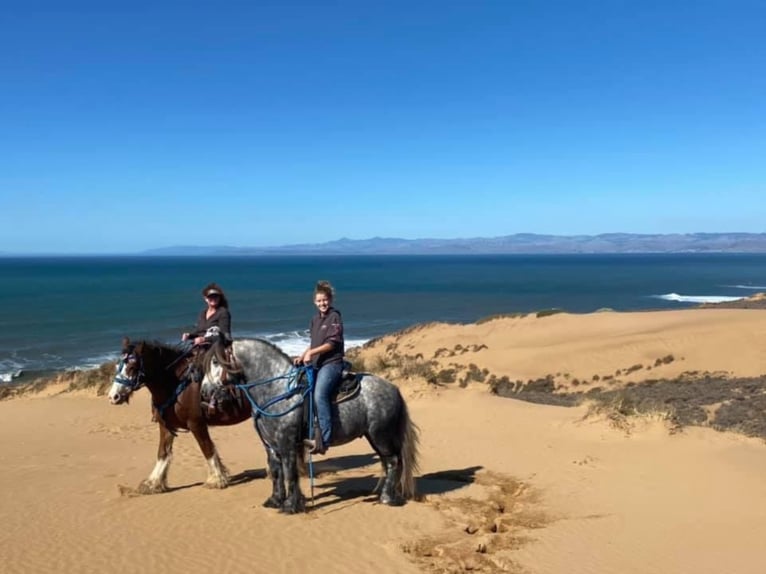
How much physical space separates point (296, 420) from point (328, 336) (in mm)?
1231

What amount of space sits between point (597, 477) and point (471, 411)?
692cm

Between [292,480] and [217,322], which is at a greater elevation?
[217,322]

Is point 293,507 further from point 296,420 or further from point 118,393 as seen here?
point 118,393

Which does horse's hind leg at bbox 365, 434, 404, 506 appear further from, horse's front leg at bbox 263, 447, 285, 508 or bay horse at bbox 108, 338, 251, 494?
bay horse at bbox 108, 338, 251, 494

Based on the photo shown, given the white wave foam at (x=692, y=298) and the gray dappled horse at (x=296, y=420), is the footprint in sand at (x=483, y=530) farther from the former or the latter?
the white wave foam at (x=692, y=298)

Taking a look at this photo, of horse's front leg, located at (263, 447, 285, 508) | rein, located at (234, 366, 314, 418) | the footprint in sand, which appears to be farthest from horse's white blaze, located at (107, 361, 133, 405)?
the footprint in sand

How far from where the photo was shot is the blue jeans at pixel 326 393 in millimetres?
8203

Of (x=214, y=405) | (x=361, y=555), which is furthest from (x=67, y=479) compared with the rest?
(x=361, y=555)

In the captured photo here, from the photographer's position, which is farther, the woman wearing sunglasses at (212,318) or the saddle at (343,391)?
the woman wearing sunglasses at (212,318)

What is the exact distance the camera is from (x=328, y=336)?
820 centimetres

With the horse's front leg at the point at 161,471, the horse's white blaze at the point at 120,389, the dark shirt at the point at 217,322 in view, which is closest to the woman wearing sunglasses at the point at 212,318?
the dark shirt at the point at 217,322

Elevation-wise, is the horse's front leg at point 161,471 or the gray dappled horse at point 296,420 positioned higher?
the gray dappled horse at point 296,420

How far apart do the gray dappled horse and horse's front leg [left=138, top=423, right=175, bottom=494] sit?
1665 millimetres

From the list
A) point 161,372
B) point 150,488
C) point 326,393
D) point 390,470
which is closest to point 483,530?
point 390,470
